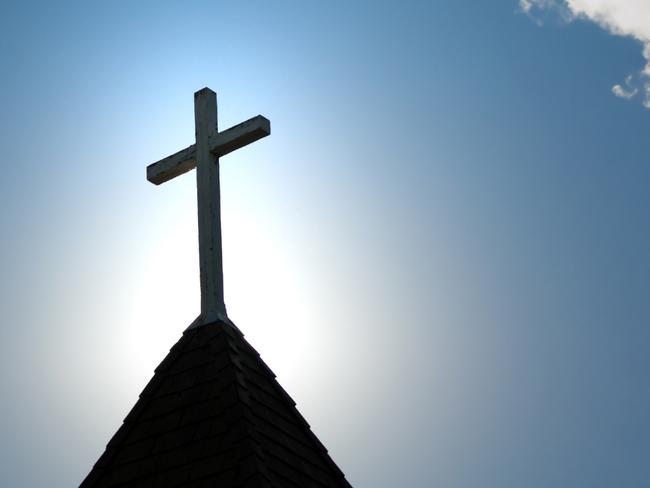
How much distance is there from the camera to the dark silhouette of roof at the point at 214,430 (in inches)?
189

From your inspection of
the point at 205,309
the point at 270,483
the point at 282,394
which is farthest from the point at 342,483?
the point at 205,309

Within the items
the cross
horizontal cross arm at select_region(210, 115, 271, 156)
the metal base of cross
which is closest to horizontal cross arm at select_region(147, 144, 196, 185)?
the cross

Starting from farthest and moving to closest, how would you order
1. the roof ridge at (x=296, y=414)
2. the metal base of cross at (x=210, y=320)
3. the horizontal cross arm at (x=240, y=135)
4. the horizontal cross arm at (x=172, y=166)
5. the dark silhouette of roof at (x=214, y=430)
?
the horizontal cross arm at (x=172, y=166)
the horizontal cross arm at (x=240, y=135)
the metal base of cross at (x=210, y=320)
the roof ridge at (x=296, y=414)
the dark silhouette of roof at (x=214, y=430)

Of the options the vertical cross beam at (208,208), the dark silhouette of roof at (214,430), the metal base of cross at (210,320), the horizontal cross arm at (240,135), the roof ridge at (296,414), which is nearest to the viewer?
the dark silhouette of roof at (214,430)

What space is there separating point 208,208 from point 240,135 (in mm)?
551

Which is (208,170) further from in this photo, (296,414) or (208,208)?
(296,414)

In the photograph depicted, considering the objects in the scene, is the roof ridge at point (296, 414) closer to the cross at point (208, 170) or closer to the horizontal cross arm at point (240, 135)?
the cross at point (208, 170)

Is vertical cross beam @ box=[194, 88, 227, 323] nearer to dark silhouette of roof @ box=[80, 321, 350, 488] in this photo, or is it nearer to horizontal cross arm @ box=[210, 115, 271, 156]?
horizontal cross arm @ box=[210, 115, 271, 156]

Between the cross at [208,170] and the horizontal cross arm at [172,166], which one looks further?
the horizontal cross arm at [172,166]

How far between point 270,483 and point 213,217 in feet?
7.28

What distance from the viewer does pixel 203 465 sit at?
481 centimetres

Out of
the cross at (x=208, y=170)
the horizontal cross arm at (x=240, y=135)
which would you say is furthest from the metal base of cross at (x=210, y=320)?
the horizontal cross arm at (x=240, y=135)

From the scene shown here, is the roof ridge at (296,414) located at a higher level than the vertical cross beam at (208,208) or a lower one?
lower

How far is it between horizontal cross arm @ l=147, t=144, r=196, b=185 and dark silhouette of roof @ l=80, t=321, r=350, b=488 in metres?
1.33
